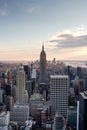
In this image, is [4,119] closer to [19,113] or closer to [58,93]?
[19,113]

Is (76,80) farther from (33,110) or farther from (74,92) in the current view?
(33,110)

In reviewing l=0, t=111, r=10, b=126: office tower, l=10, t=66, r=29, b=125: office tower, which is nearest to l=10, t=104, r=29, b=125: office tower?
l=10, t=66, r=29, b=125: office tower

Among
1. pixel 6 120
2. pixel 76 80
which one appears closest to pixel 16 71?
pixel 76 80

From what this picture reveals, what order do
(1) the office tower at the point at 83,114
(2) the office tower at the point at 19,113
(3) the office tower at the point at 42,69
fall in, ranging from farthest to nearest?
(3) the office tower at the point at 42,69
(2) the office tower at the point at 19,113
(1) the office tower at the point at 83,114

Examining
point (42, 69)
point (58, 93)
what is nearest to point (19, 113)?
point (58, 93)

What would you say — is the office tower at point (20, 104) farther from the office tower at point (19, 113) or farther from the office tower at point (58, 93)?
the office tower at point (58, 93)

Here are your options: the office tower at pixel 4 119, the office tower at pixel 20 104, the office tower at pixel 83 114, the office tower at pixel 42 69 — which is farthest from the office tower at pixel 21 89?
the office tower at pixel 83 114
